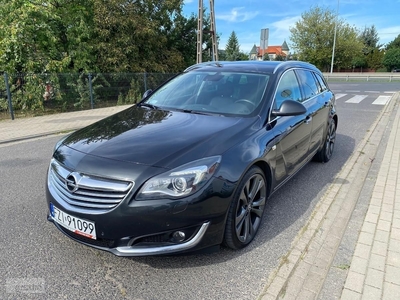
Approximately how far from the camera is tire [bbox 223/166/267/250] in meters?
2.49

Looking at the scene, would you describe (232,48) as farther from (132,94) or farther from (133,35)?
(132,94)

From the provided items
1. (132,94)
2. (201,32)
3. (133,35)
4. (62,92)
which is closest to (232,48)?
(201,32)

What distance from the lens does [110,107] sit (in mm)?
13547

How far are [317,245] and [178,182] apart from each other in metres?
1.56

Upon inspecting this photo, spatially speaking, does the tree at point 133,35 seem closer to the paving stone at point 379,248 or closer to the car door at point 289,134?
the car door at point 289,134

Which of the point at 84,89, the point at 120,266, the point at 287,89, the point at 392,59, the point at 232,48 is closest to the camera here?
the point at 120,266

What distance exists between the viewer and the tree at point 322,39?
48531mm

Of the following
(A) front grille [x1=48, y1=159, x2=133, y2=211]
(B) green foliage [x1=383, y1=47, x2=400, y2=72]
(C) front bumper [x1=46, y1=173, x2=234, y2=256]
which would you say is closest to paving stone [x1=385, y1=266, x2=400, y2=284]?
(C) front bumper [x1=46, y1=173, x2=234, y2=256]

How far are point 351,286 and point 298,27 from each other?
54686 mm

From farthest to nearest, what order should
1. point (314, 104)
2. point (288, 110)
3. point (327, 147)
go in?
point (327, 147) → point (314, 104) → point (288, 110)

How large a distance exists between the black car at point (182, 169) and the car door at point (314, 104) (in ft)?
2.46

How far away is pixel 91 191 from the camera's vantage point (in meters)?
2.22

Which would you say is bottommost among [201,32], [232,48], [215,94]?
[215,94]

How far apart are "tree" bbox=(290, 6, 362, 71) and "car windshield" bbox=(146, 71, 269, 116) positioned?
50337 mm
